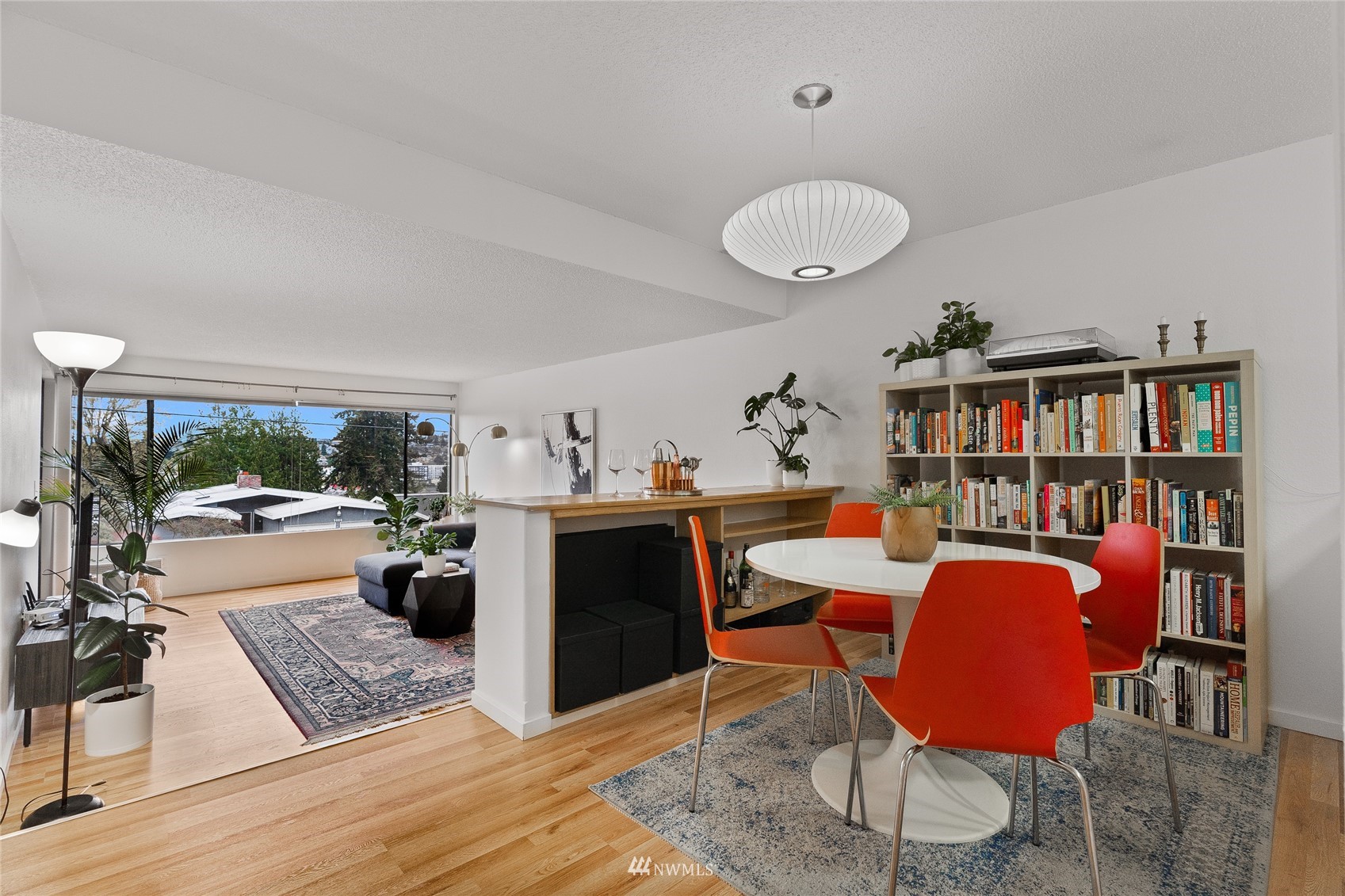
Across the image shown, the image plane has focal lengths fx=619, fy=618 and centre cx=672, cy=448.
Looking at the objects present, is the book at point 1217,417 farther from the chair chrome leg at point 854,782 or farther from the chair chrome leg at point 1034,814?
the chair chrome leg at point 854,782

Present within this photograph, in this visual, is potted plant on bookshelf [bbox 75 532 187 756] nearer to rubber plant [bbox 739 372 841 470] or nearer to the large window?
the large window

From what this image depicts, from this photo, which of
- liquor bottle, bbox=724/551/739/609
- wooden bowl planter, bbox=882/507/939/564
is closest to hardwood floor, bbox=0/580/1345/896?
liquor bottle, bbox=724/551/739/609

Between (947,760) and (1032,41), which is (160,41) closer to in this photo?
(1032,41)

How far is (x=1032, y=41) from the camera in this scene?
200cm

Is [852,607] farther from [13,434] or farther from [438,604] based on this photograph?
[13,434]

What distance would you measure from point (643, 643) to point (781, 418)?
2.15 metres

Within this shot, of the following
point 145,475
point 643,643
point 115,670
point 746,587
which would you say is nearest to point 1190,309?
point 746,587

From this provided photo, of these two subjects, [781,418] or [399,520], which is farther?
[399,520]

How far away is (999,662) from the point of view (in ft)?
4.62

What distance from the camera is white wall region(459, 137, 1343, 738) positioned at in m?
2.55

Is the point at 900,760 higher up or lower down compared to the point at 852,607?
lower down

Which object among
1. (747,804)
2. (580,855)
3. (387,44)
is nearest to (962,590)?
(747,804)

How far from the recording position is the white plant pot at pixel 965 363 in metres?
3.23

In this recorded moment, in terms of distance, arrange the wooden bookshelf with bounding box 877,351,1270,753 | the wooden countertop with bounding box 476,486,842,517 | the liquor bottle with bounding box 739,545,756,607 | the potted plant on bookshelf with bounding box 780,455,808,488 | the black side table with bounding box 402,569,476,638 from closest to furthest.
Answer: the wooden bookshelf with bounding box 877,351,1270,753 < the wooden countertop with bounding box 476,486,842,517 < the liquor bottle with bounding box 739,545,756,607 < the potted plant on bookshelf with bounding box 780,455,808,488 < the black side table with bounding box 402,569,476,638
